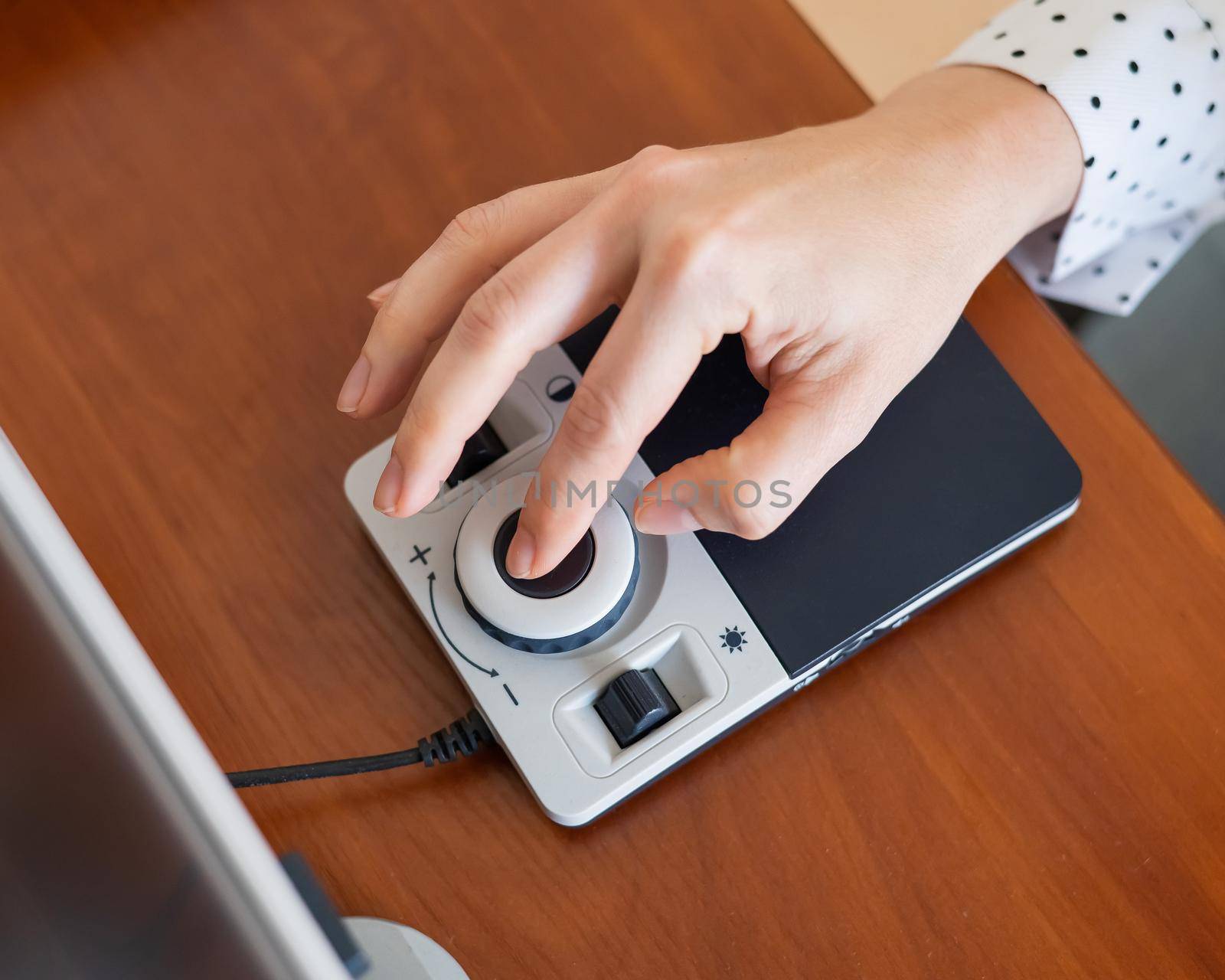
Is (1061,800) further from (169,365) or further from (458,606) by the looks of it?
(169,365)

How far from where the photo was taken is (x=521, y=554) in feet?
1.43

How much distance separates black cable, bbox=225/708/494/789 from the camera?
439 mm

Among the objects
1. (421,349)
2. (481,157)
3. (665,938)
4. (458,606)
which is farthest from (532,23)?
(665,938)

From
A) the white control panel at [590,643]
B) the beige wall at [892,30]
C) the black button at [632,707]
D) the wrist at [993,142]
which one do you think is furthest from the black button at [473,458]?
the beige wall at [892,30]

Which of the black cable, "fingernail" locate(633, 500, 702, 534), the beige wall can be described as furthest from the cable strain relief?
the beige wall

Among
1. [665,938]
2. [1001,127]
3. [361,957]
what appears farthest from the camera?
[1001,127]

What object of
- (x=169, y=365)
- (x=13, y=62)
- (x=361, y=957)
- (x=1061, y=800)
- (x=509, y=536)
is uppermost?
(x=13, y=62)

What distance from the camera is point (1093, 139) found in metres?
0.55

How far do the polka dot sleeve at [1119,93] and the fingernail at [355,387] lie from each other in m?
0.38

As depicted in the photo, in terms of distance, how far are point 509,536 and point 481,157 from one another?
249 mm

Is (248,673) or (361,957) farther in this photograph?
(248,673)

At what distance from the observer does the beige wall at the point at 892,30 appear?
804mm

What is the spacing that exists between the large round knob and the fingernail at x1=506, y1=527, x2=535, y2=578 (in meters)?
0.01

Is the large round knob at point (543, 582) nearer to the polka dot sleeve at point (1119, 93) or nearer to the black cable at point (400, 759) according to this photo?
the black cable at point (400, 759)
